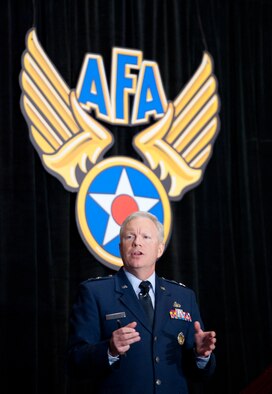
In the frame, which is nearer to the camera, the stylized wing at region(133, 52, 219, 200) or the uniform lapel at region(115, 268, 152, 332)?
the uniform lapel at region(115, 268, 152, 332)

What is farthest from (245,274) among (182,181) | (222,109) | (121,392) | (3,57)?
(121,392)

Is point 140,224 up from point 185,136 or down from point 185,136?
down

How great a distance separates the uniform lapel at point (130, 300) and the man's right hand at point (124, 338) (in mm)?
269

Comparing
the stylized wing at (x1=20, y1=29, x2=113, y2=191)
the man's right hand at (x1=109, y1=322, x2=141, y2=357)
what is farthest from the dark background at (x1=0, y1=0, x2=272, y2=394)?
the man's right hand at (x1=109, y1=322, x2=141, y2=357)

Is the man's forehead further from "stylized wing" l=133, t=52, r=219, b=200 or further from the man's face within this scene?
"stylized wing" l=133, t=52, r=219, b=200

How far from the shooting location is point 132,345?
2.43m

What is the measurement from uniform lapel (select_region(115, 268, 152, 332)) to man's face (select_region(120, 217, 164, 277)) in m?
0.06

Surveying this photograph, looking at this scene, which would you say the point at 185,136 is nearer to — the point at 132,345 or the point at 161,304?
the point at 161,304

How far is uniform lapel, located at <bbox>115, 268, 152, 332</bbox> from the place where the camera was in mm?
2459

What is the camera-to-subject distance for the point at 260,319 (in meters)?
4.64

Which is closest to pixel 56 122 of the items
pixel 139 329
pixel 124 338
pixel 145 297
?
pixel 145 297

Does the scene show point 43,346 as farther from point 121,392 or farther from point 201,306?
point 121,392

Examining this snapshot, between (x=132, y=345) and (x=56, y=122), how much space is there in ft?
6.62

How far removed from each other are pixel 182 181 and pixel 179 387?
2.12 meters
